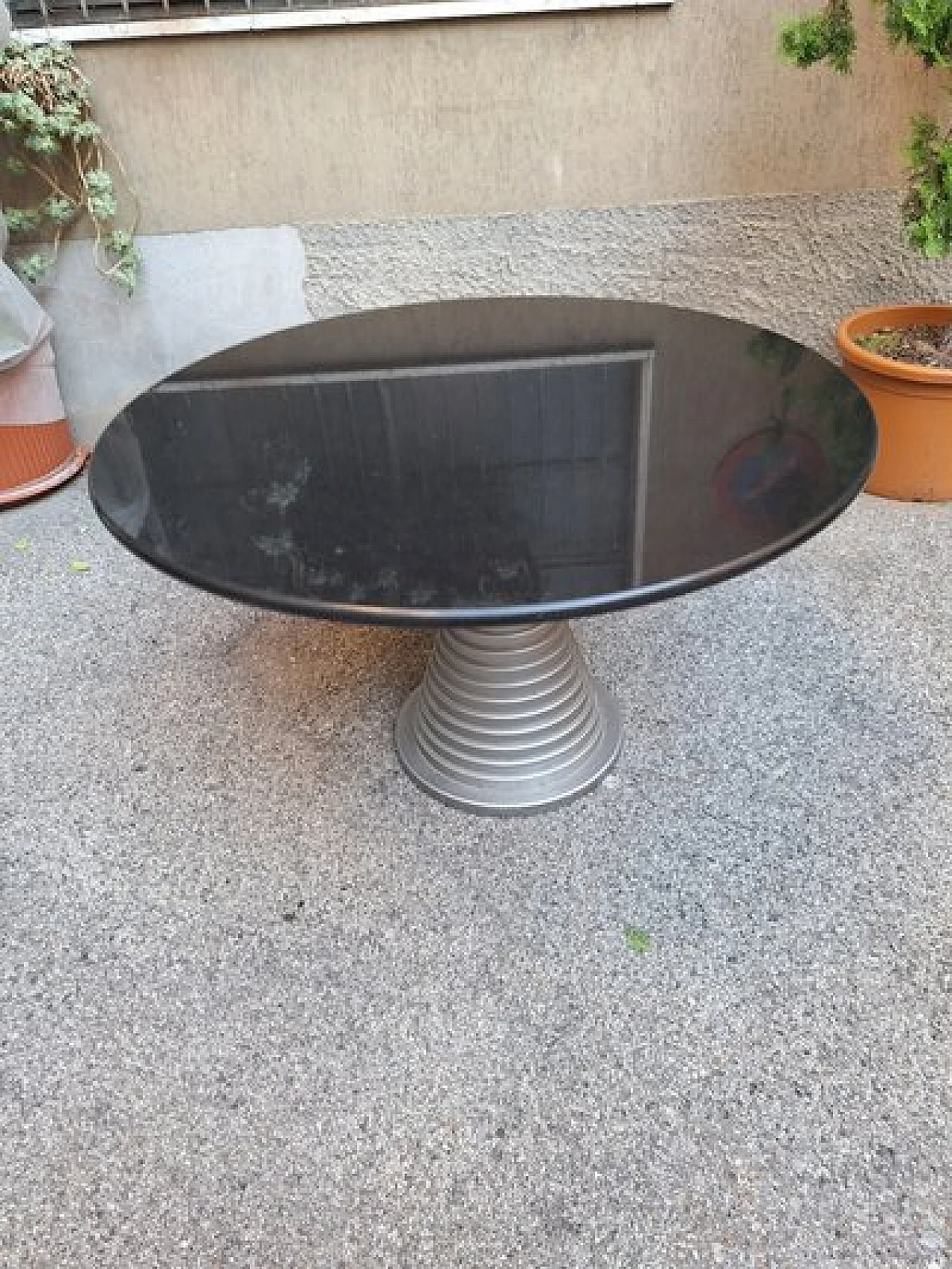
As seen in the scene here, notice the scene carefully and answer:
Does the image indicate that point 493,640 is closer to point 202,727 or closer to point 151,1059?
point 202,727

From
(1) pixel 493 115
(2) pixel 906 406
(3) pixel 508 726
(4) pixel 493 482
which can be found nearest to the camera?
(4) pixel 493 482

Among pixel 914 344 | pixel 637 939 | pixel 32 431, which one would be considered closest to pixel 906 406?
pixel 914 344

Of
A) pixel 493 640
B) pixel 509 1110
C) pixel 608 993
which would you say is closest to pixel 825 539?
pixel 493 640

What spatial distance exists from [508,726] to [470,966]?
18.3 inches

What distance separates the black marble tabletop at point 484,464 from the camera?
51.8 inches

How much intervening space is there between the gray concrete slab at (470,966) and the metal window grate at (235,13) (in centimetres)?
171

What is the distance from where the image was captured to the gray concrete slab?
127 cm

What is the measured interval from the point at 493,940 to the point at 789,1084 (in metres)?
0.50

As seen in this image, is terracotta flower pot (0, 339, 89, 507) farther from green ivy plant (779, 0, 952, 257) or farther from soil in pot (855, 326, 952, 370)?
soil in pot (855, 326, 952, 370)

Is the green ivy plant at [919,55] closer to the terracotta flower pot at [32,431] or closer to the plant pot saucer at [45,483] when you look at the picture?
the terracotta flower pot at [32,431]

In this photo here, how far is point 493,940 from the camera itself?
1612 mm

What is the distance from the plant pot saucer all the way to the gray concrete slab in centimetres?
77

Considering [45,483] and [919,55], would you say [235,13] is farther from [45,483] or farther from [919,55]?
[919,55]

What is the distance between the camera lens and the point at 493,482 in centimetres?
152
